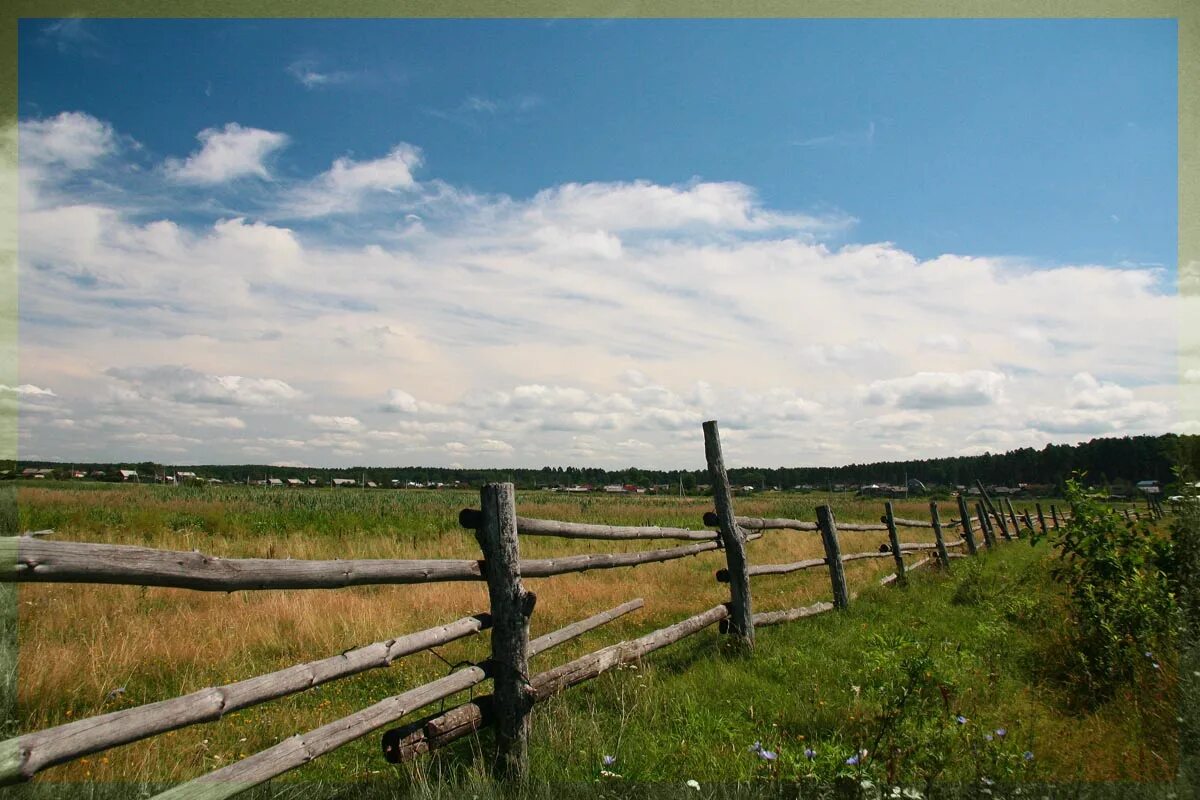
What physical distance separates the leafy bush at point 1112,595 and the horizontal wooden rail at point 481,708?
114 inches

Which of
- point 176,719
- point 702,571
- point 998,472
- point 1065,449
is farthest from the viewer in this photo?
point 998,472

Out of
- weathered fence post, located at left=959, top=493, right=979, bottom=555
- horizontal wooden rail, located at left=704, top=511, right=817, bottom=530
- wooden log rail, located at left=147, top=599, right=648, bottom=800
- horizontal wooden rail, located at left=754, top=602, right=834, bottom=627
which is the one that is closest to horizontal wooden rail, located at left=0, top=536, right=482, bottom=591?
wooden log rail, located at left=147, top=599, right=648, bottom=800

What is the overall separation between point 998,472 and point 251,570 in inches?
4178

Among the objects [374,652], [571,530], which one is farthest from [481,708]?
[571,530]

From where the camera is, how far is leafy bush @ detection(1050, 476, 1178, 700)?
4.48m

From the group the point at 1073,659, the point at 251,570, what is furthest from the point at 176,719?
the point at 1073,659

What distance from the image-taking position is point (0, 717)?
4.12 meters

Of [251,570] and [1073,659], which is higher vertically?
[251,570]

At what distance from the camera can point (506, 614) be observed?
3682 millimetres

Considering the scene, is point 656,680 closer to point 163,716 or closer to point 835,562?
point 163,716

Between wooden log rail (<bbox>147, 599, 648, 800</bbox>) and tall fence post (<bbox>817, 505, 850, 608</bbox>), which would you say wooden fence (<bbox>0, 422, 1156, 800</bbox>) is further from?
tall fence post (<bbox>817, 505, 850, 608</bbox>)

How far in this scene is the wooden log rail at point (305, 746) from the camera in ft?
8.11

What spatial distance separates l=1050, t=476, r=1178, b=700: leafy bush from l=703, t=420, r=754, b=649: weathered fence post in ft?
8.03

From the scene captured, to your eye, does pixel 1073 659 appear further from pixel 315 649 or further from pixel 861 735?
pixel 315 649
